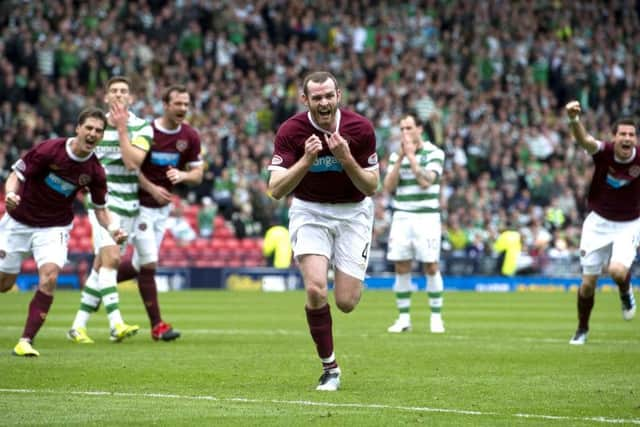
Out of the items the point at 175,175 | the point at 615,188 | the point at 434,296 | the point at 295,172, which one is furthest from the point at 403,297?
the point at 295,172

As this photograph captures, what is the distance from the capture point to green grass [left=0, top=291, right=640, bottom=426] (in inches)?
330

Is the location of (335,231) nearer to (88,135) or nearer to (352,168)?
(352,168)

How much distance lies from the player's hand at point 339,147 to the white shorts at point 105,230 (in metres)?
5.24

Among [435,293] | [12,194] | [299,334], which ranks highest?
[12,194]

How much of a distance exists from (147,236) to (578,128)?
17.2 feet

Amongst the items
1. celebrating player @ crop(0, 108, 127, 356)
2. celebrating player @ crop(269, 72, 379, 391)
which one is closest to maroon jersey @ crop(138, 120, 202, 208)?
celebrating player @ crop(0, 108, 127, 356)

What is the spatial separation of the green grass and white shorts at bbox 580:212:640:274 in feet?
3.22

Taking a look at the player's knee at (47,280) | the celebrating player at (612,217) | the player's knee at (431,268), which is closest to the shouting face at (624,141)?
the celebrating player at (612,217)

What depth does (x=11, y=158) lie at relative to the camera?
2925 cm

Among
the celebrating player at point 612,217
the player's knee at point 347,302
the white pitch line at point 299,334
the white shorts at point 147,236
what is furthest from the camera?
the white pitch line at point 299,334

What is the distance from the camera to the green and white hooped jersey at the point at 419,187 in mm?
17281

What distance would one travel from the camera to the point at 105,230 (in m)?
14.5

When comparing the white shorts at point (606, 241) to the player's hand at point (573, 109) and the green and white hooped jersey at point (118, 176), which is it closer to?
the player's hand at point (573, 109)

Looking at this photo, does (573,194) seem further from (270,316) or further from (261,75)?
(270,316)
